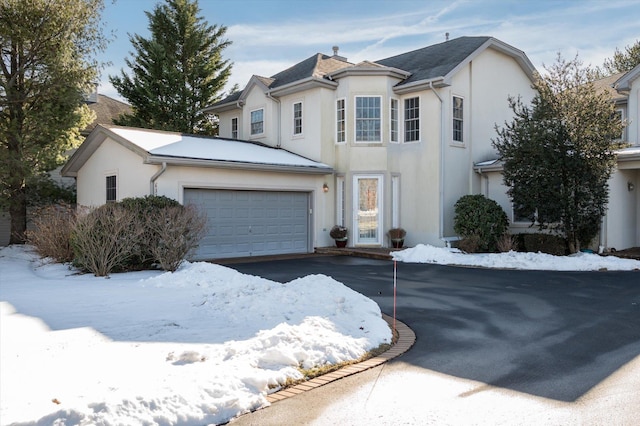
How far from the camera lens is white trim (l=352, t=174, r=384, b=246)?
17344mm

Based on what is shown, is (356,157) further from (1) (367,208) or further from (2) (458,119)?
(2) (458,119)

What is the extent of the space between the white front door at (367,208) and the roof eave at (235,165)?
1.22 meters

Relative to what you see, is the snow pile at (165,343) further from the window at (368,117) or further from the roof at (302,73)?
the roof at (302,73)

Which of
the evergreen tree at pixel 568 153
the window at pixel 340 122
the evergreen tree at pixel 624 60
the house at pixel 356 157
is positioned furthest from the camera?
the evergreen tree at pixel 624 60

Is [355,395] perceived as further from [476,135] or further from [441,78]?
[476,135]

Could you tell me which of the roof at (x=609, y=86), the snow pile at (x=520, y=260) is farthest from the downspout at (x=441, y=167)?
the roof at (x=609, y=86)

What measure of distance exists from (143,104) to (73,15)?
1137cm

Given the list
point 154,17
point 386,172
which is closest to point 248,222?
point 386,172

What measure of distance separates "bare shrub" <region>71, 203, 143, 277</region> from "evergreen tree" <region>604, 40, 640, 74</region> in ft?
120

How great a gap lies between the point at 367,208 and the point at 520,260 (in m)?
5.67

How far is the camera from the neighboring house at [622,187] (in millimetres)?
15070

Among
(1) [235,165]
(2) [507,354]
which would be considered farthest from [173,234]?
(2) [507,354]

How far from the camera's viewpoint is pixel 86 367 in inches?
183

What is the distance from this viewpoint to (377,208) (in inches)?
686
